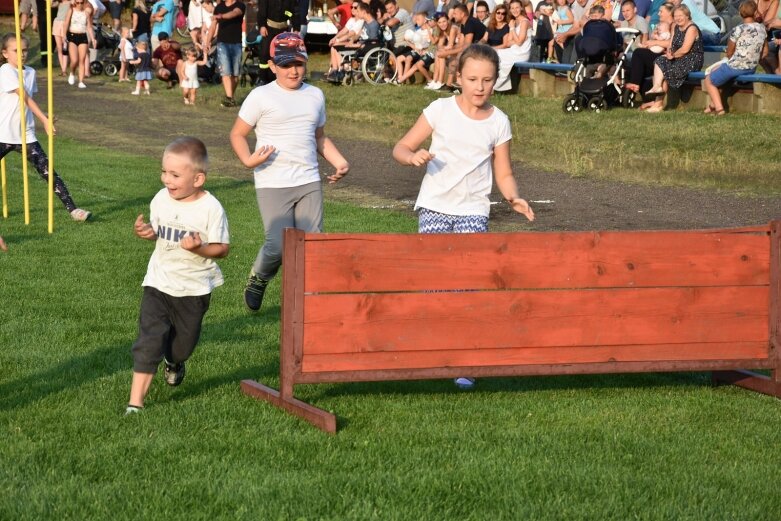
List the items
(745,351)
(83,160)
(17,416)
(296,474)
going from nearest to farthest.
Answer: (296,474) < (17,416) < (745,351) < (83,160)

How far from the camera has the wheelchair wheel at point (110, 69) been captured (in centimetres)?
3347

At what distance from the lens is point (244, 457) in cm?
572

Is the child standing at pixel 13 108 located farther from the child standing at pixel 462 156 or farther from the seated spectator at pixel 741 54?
the seated spectator at pixel 741 54

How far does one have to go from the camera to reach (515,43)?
22.9 m

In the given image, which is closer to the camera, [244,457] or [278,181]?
[244,457]

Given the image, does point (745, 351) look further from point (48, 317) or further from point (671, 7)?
point (671, 7)

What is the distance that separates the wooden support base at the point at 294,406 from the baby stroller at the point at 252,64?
21.7 m

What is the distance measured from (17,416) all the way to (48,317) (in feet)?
8.16

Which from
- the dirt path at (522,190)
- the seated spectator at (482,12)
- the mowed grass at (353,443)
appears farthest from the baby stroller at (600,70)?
the mowed grass at (353,443)

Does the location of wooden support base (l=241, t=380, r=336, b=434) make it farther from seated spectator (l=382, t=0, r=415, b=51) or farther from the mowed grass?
seated spectator (l=382, t=0, r=415, b=51)

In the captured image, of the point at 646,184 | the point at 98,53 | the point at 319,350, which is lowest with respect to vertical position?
the point at 98,53

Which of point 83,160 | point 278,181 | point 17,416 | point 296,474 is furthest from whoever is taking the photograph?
point 83,160

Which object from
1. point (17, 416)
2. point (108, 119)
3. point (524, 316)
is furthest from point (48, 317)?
point (108, 119)

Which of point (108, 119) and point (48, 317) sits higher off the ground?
point (48, 317)
